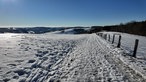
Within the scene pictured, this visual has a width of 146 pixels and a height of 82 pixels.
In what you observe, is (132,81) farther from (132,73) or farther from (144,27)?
(144,27)

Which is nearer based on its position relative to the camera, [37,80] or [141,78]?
[37,80]

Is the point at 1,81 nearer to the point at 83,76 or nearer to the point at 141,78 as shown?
the point at 83,76

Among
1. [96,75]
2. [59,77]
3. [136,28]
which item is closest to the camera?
[59,77]

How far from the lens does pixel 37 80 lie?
18.2 ft

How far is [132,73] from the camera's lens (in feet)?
22.7

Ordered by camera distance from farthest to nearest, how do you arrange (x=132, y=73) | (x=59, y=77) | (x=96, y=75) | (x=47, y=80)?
(x=132, y=73)
(x=96, y=75)
(x=59, y=77)
(x=47, y=80)

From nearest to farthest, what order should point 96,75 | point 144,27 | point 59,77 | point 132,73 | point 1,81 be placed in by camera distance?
point 1,81, point 59,77, point 96,75, point 132,73, point 144,27

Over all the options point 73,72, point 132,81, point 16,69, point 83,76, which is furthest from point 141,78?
point 16,69

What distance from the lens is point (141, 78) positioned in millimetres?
6211

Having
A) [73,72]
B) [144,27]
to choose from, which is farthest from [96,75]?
[144,27]

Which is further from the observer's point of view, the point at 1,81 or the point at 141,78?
the point at 141,78

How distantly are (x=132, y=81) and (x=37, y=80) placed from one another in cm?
337

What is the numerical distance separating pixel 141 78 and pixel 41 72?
387 cm

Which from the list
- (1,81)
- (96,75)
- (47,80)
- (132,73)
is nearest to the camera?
(1,81)
